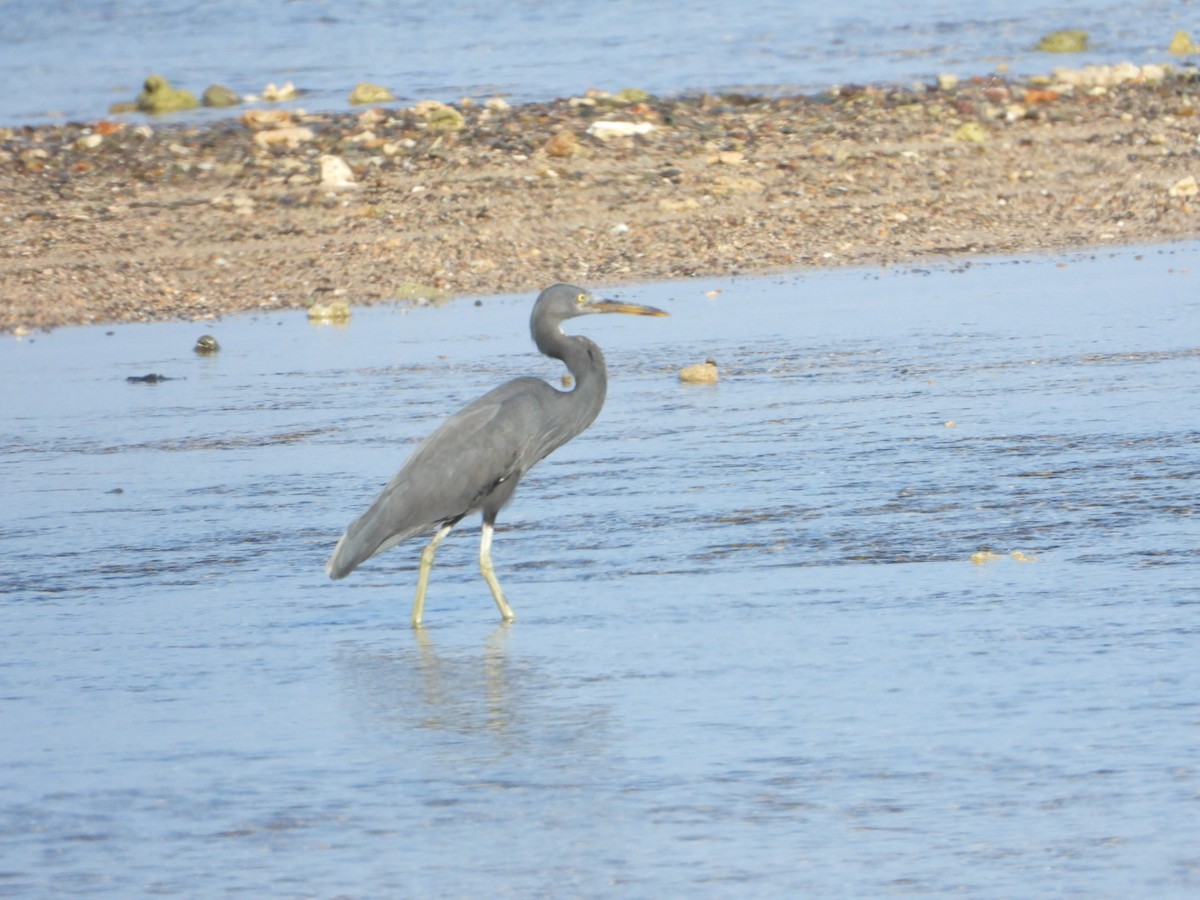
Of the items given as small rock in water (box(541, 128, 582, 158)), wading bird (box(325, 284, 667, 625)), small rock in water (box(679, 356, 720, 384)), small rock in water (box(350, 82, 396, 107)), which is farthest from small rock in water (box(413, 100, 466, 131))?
wading bird (box(325, 284, 667, 625))

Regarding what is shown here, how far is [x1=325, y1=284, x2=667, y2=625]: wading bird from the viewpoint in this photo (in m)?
7.12

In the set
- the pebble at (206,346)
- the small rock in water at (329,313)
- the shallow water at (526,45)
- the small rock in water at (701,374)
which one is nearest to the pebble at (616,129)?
the shallow water at (526,45)

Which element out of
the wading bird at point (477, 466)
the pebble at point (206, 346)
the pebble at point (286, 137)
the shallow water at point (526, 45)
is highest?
the shallow water at point (526, 45)

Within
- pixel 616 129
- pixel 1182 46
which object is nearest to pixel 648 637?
pixel 616 129

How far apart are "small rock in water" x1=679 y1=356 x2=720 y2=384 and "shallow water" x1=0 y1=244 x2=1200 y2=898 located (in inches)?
3.1

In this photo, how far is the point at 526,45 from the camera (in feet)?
102

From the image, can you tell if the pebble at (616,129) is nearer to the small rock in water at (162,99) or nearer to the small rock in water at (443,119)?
the small rock in water at (443,119)

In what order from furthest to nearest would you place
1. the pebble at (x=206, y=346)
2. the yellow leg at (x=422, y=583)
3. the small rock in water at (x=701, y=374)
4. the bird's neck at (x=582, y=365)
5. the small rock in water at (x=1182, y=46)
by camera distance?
1. the small rock in water at (x=1182, y=46)
2. the pebble at (x=206, y=346)
3. the small rock in water at (x=701, y=374)
4. the bird's neck at (x=582, y=365)
5. the yellow leg at (x=422, y=583)

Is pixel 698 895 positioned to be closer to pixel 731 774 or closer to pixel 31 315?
pixel 731 774

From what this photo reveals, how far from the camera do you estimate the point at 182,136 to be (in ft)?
65.9

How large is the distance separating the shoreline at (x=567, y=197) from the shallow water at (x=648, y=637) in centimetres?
290

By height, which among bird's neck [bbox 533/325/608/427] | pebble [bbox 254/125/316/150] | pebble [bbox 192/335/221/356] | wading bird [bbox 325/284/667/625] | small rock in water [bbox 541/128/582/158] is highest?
small rock in water [bbox 541/128/582/158]

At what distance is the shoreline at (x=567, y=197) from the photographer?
14.7m

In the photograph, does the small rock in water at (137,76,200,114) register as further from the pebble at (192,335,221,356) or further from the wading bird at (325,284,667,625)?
the wading bird at (325,284,667,625)
